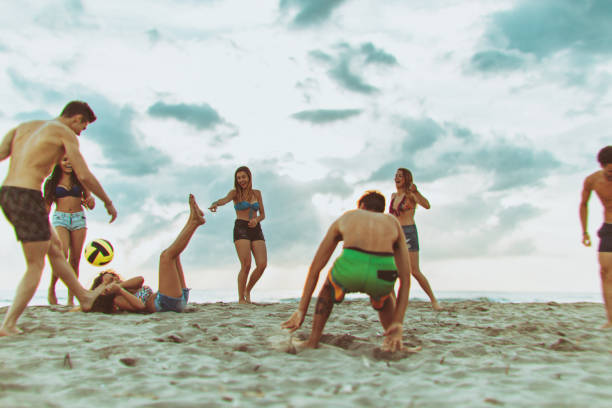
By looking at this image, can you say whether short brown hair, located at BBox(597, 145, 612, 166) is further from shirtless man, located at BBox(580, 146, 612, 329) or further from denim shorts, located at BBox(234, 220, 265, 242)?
denim shorts, located at BBox(234, 220, 265, 242)

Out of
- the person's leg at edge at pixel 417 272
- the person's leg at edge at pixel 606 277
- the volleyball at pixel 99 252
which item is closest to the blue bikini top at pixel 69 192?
the volleyball at pixel 99 252

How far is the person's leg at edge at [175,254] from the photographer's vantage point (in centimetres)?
568

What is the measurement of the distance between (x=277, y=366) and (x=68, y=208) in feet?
17.5

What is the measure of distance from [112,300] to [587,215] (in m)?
6.93

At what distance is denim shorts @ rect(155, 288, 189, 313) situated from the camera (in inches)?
243

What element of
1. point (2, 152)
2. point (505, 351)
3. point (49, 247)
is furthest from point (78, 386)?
point (505, 351)

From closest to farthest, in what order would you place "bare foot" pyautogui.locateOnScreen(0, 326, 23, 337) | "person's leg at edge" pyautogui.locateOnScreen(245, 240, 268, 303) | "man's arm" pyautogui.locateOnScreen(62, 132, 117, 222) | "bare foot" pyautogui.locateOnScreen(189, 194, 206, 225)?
1. "bare foot" pyautogui.locateOnScreen(0, 326, 23, 337)
2. "man's arm" pyautogui.locateOnScreen(62, 132, 117, 222)
3. "bare foot" pyautogui.locateOnScreen(189, 194, 206, 225)
4. "person's leg at edge" pyautogui.locateOnScreen(245, 240, 268, 303)

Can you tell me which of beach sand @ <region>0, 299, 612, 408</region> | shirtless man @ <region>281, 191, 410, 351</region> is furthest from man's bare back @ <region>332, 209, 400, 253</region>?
beach sand @ <region>0, 299, 612, 408</region>

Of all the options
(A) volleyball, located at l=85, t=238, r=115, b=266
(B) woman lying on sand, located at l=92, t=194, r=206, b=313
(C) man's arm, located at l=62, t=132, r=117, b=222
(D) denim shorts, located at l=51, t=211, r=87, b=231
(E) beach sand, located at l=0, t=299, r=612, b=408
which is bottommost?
(E) beach sand, located at l=0, t=299, r=612, b=408

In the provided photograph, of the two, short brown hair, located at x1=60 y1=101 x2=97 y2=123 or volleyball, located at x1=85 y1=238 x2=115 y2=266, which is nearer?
short brown hair, located at x1=60 y1=101 x2=97 y2=123

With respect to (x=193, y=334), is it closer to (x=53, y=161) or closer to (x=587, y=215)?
(x=53, y=161)

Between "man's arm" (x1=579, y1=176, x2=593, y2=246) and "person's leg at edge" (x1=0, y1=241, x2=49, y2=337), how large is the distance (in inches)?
270

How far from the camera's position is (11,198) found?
15.0 feet

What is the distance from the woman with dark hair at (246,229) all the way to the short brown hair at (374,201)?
4407 mm
